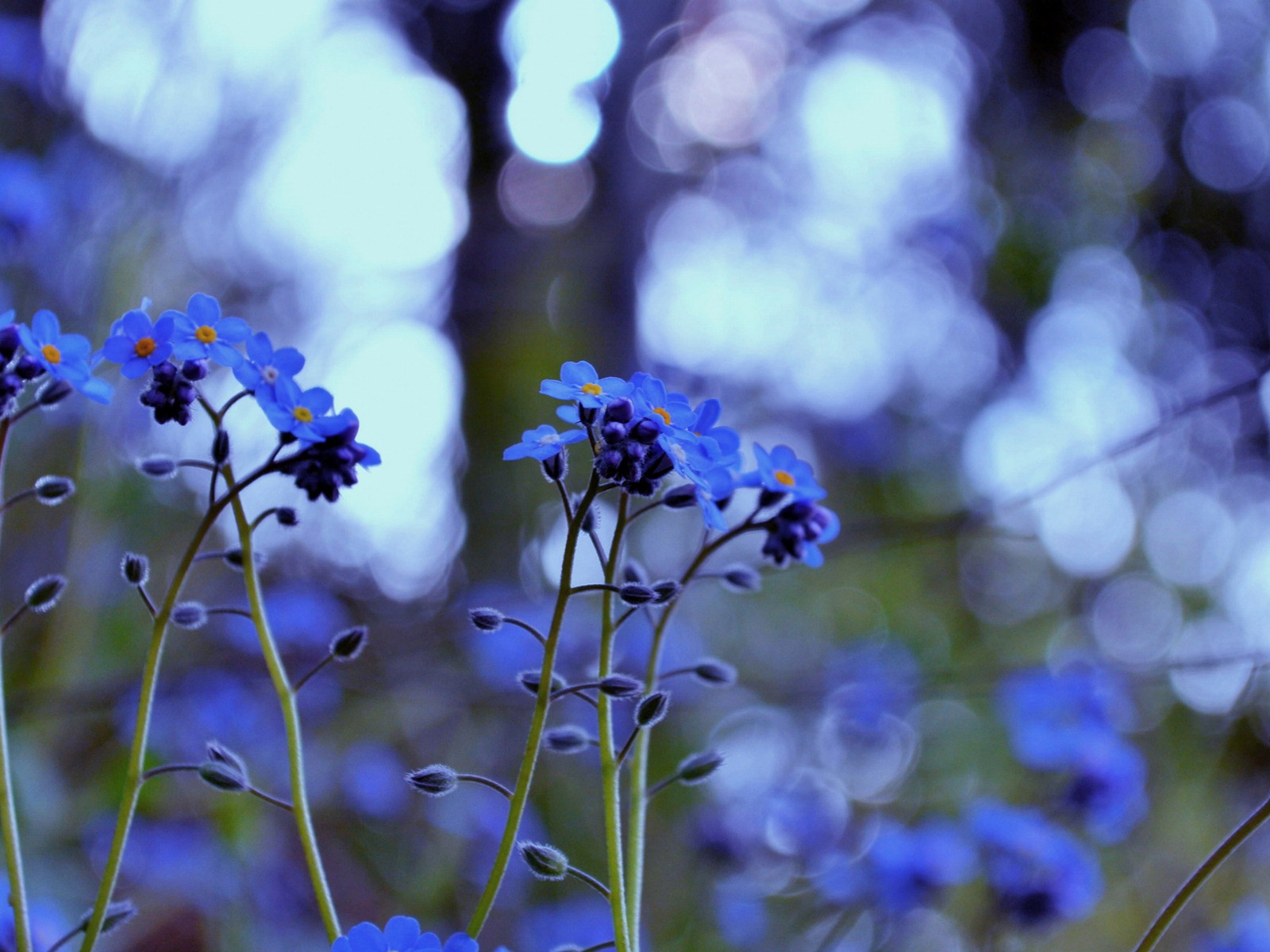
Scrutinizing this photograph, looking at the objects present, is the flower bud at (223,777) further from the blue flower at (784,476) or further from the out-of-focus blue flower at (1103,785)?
the out-of-focus blue flower at (1103,785)

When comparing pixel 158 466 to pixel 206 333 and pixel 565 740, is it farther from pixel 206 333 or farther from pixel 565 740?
pixel 565 740

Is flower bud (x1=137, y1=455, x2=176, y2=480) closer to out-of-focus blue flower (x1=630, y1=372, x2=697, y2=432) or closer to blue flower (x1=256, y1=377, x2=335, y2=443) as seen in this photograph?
blue flower (x1=256, y1=377, x2=335, y2=443)

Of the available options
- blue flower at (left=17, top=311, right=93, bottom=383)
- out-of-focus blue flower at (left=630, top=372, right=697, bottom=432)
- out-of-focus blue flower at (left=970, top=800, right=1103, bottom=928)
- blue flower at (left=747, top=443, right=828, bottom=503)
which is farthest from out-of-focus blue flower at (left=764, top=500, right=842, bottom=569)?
out-of-focus blue flower at (left=970, top=800, right=1103, bottom=928)

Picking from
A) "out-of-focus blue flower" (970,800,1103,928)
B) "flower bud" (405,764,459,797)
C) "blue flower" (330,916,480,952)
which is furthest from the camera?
"out-of-focus blue flower" (970,800,1103,928)

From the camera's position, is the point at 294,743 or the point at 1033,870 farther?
the point at 1033,870

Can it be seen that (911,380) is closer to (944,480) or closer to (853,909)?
(944,480)

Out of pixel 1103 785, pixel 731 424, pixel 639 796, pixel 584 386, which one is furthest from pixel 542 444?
pixel 731 424
